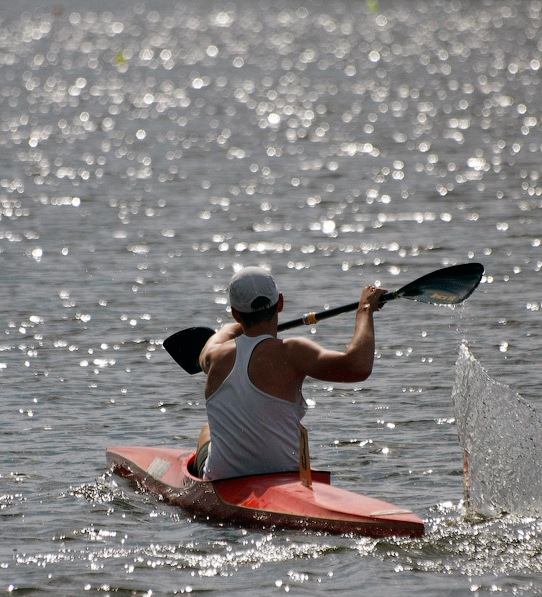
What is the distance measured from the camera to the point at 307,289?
16844mm

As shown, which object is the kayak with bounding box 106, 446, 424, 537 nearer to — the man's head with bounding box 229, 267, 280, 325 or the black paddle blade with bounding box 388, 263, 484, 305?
the man's head with bounding box 229, 267, 280, 325

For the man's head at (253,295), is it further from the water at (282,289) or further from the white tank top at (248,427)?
the water at (282,289)

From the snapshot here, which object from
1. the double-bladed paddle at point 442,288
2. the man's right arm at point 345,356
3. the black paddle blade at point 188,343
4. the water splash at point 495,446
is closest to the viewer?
the man's right arm at point 345,356

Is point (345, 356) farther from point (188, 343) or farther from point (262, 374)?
point (188, 343)

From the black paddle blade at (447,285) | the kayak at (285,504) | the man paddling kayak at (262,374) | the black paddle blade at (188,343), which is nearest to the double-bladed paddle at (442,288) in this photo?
the black paddle blade at (447,285)

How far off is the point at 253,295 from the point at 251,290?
0.11 ft

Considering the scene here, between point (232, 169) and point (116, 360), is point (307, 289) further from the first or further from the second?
point (232, 169)

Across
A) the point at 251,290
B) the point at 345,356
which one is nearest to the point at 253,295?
the point at 251,290

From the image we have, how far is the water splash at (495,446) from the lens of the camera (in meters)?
8.98

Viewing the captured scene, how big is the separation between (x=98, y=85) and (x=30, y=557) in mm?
52000

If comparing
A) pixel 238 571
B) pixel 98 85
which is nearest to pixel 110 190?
pixel 238 571

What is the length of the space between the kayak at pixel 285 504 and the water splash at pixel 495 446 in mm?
977

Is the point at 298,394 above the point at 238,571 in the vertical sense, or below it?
above

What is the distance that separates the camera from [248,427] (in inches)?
335
